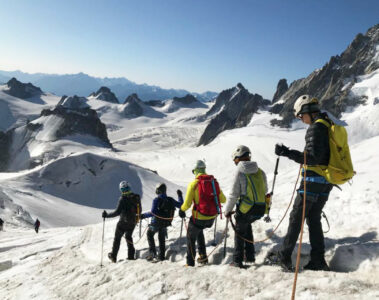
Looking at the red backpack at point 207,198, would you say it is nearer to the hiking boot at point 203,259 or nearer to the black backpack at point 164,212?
the hiking boot at point 203,259

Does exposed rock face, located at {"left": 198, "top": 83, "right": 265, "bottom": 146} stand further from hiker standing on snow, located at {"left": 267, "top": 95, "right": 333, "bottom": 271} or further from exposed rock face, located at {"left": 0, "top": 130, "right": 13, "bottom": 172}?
hiker standing on snow, located at {"left": 267, "top": 95, "right": 333, "bottom": 271}

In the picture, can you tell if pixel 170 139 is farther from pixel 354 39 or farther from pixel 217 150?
pixel 354 39

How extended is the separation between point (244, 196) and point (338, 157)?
1998 millimetres

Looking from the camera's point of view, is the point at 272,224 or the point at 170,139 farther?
the point at 170,139

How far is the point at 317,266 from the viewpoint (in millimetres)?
5453

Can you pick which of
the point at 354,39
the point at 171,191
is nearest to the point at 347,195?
the point at 171,191

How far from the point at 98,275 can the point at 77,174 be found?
41.8 meters

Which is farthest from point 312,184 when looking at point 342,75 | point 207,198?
point 342,75

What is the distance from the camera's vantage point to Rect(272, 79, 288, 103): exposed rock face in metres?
148

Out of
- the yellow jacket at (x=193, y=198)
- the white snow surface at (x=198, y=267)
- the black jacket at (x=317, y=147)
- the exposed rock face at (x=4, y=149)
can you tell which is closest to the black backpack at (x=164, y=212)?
the white snow surface at (x=198, y=267)

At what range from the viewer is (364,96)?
88875 millimetres

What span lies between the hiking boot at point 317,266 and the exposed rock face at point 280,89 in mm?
150494

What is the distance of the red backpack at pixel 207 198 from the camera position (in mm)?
6824

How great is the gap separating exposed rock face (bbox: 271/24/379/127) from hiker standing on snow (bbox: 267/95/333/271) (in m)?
95.0
